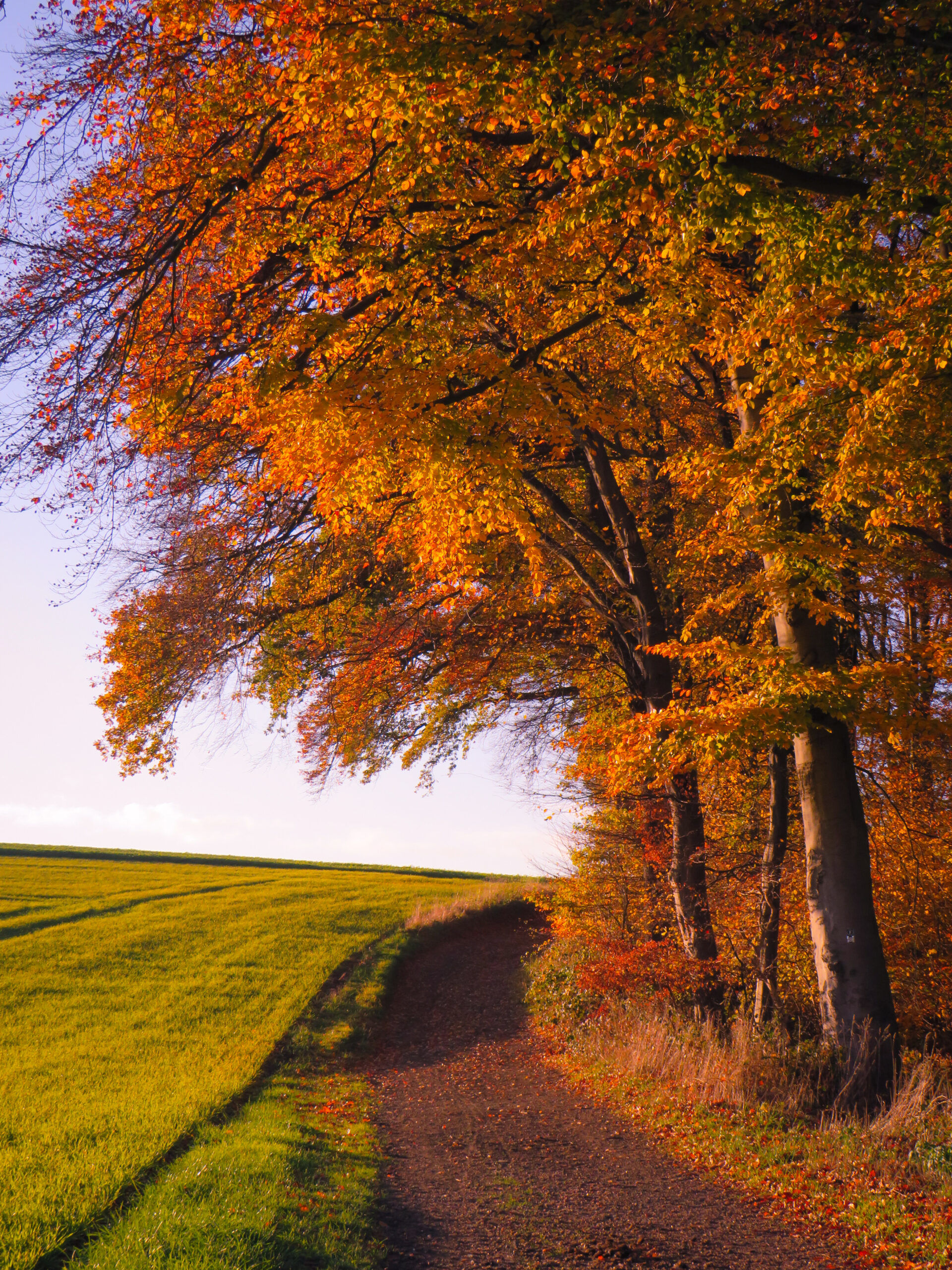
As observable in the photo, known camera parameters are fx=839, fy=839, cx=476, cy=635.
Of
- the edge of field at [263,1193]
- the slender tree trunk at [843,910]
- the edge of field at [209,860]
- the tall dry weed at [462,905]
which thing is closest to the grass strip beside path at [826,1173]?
the slender tree trunk at [843,910]

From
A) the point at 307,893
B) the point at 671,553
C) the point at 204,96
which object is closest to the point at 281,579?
the point at 671,553

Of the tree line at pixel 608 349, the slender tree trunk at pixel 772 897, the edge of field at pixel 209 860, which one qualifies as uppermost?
the tree line at pixel 608 349

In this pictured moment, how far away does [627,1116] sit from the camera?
403 inches

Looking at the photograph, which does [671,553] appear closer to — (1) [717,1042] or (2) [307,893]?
(1) [717,1042]

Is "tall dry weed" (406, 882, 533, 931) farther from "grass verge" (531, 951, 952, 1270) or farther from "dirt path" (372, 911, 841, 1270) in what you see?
"grass verge" (531, 951, 952, 1270)

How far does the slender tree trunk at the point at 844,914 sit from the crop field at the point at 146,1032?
18.9 feet

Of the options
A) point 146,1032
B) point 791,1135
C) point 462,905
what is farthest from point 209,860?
point 791,1135

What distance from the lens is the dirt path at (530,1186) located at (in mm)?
6559

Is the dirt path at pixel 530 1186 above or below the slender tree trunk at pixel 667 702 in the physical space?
below

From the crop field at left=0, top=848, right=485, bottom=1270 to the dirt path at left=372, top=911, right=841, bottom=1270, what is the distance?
1.02 meters

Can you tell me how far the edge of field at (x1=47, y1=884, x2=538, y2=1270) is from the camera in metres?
5.80

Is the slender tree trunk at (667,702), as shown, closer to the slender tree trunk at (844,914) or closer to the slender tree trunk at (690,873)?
the slender tree trunk at (690,873)

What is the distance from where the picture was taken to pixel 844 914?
32.8 ft

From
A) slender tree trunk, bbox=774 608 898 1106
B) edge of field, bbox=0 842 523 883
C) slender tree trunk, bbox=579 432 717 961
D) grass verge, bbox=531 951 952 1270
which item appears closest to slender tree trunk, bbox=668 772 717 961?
slender tree trunk, bbox=579 432 717 961
